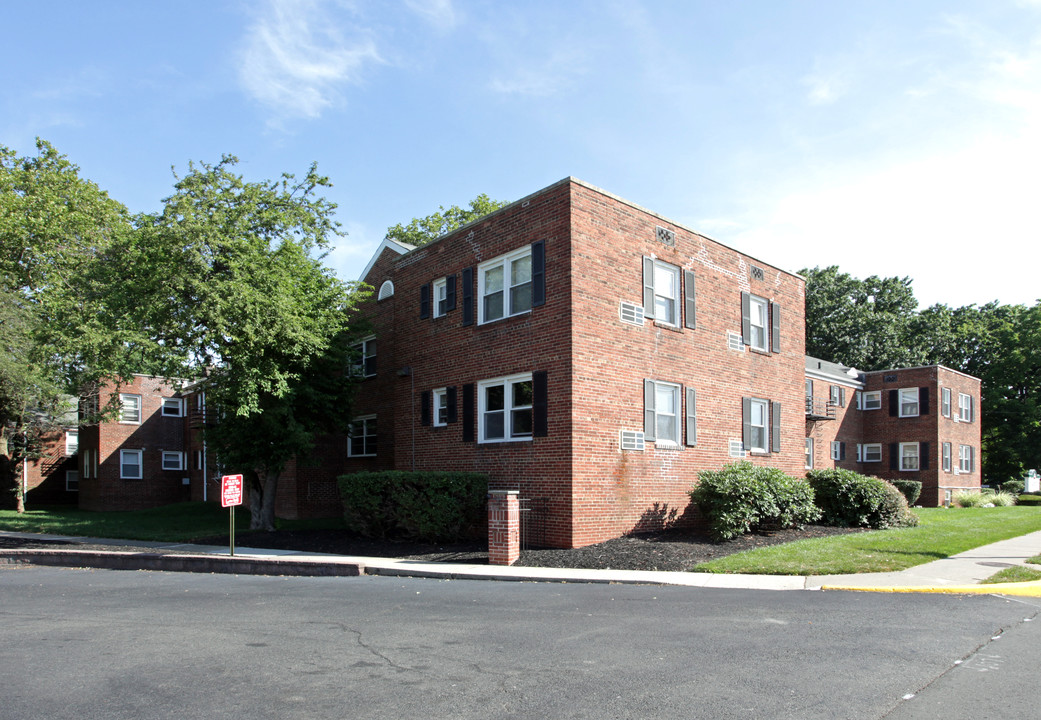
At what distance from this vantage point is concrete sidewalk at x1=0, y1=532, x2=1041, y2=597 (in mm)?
11203

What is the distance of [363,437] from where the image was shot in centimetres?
2448

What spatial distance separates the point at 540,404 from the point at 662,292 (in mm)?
4272

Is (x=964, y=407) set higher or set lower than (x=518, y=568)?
higher

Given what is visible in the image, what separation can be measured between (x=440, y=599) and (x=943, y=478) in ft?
118

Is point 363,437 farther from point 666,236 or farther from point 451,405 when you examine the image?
point 666,236

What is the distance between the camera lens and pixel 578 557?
14.1 metres

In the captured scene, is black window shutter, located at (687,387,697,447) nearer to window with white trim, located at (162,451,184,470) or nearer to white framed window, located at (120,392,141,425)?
white framed window, located at (120,392,141,425)

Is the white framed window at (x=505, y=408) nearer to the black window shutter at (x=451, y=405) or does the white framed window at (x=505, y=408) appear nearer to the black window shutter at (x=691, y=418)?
the black window shutter at (x=451, y=405)

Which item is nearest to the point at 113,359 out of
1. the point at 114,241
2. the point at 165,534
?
the point at 114,241

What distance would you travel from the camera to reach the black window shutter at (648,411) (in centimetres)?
1683

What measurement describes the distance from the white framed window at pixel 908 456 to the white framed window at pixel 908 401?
1540 mm

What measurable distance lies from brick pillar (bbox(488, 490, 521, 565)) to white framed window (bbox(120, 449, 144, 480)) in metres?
30.2

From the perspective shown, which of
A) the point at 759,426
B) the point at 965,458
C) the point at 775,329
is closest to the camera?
the point at 759,426

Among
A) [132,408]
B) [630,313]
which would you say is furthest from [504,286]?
[132,408]
